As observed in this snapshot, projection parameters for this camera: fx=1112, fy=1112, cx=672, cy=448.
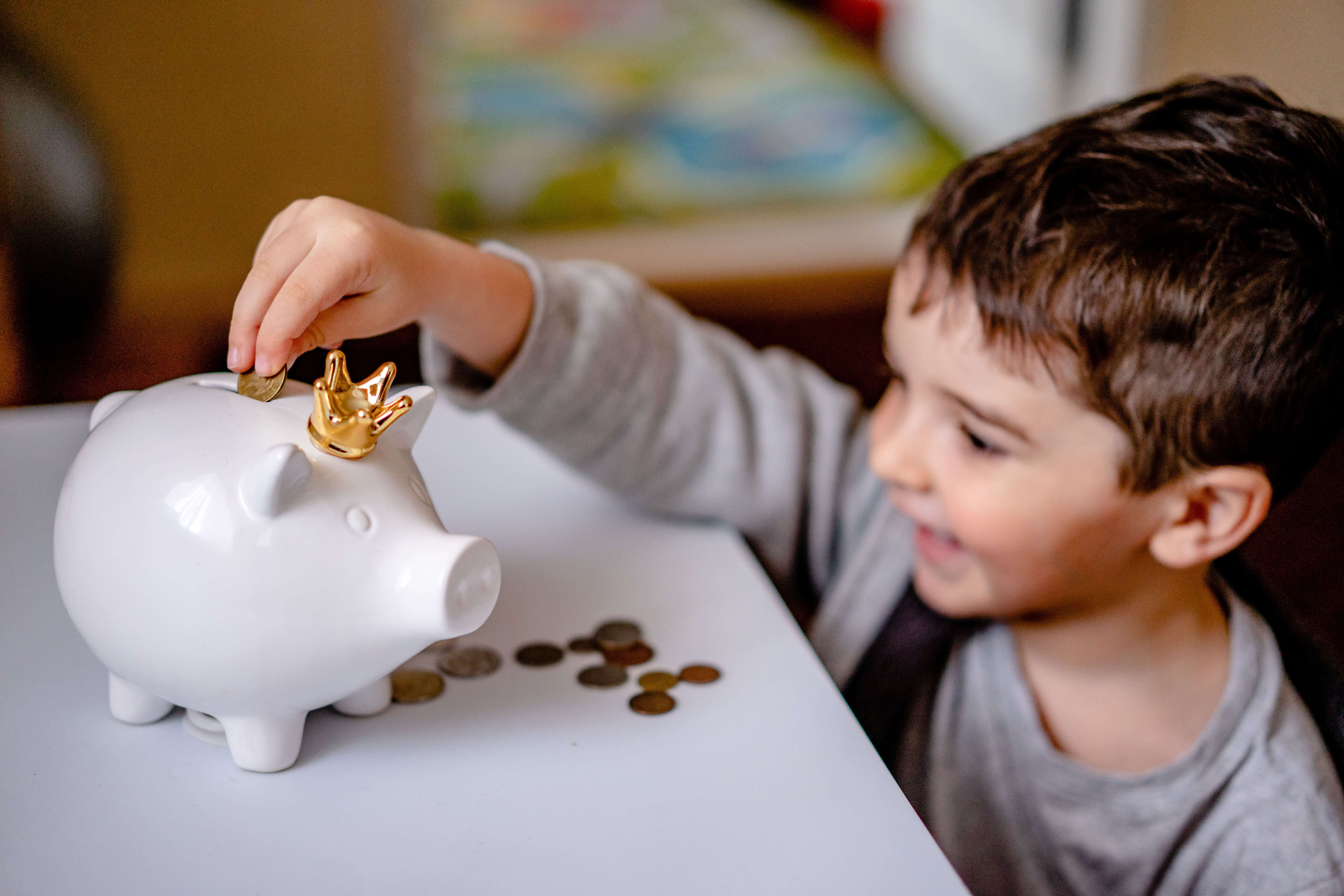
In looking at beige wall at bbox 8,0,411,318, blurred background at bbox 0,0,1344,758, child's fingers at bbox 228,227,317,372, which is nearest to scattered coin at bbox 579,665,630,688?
child's fingers at bbox 228,227,317,372

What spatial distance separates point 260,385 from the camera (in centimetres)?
47

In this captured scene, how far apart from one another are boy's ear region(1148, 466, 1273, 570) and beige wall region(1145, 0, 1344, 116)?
0.24 metres

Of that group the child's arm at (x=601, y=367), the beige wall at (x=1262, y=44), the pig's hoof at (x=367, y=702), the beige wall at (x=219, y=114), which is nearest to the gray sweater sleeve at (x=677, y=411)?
the child's arm at (x=601, y=367)

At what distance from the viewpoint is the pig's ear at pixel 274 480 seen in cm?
40

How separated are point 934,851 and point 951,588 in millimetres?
292

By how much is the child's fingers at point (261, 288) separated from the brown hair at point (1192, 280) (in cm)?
38

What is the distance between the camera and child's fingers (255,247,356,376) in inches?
18.4

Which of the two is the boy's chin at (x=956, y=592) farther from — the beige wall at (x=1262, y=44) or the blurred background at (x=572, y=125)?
the blurred background at (x=572, y=125)

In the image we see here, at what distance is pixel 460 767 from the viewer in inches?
19.3

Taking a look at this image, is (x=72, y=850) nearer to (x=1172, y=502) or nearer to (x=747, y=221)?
(x=1172, y=502)

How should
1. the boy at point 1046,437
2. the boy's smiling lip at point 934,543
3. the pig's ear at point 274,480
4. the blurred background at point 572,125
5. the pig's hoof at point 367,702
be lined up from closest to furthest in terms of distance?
the pig's ear at point 274,480, the pig's hoof at point 367,702, the boy at point 1046,437, the boy's smiling lip at point 934,543, the blurred background at point 572,125

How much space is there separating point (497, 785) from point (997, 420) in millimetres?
348

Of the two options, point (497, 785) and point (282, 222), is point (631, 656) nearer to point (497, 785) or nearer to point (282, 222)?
point (497, 785)

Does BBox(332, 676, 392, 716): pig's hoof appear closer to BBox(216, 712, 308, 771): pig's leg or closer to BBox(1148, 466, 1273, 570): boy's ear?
BBox(216, 712, 308, 771): pig's leg
